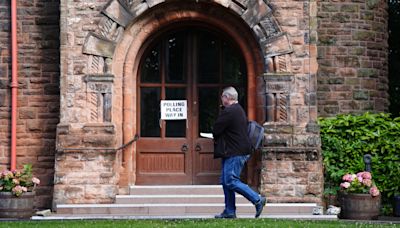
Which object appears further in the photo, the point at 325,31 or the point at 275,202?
the point at 325,31

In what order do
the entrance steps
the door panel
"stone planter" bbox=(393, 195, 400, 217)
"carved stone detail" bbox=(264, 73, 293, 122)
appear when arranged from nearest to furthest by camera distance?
the entrance steps → "carved stone detail" bbox=(264, 73, 293, 122) → "stone planter" bbox=(393, 195, 400, 217) → the door panel

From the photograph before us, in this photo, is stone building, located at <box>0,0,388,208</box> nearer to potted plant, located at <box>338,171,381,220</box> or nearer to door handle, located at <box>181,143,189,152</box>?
door handle, located at <box>181,143,189,152</box>

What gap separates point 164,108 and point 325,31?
359 cm

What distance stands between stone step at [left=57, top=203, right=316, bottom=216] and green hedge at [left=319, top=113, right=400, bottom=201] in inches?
45.7

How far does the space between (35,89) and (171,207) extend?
3.62 meters

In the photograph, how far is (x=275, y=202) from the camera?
42.1 ft

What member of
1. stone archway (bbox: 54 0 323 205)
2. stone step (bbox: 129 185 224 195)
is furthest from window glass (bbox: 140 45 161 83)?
stone step (bbox: 129 185 224 195)

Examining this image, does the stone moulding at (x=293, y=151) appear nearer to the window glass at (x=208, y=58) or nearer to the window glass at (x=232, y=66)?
the window glass at (x=232, y=66)

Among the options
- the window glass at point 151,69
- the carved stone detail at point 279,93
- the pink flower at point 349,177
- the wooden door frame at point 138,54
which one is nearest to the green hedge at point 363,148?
the carved stone detail at point 279,93

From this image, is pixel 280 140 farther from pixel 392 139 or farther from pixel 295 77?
pixel 392 139

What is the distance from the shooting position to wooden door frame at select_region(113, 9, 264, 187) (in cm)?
1332

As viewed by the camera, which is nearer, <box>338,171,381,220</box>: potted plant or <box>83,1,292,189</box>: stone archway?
<box>338,171,381,220</box>: potted plant

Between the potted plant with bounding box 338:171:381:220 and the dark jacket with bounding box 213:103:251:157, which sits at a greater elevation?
the dark jacket with bounding box 213:103:251:157

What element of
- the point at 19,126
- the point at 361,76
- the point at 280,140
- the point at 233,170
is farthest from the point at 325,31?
the point at 19,126
